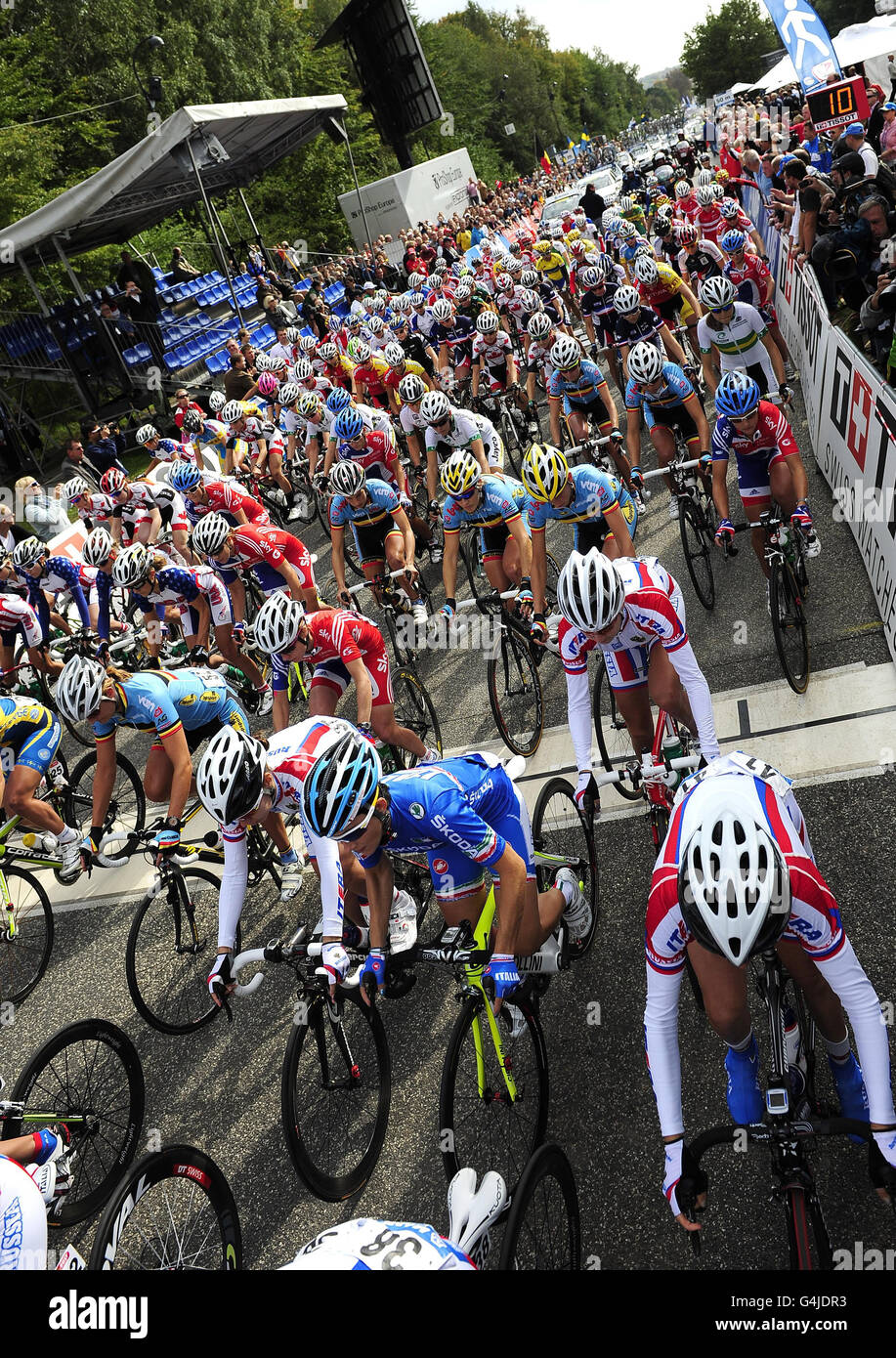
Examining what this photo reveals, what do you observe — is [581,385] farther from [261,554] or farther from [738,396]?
[261,554]

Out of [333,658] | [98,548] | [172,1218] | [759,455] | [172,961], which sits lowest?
[172,1218]

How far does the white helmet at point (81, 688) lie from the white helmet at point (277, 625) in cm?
137

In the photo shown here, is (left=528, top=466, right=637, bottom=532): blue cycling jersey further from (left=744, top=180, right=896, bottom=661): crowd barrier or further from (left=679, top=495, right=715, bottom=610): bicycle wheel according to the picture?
(left=744, top=180, right=896, bottom=661): crowd barrier

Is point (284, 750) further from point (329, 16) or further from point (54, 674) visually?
point (329, 16)

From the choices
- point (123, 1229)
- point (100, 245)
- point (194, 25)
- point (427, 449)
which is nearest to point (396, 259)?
point (100, 245)

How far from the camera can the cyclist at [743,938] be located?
109 inches

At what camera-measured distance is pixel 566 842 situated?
6.15 metres

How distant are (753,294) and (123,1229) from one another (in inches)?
462

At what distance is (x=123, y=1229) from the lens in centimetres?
356

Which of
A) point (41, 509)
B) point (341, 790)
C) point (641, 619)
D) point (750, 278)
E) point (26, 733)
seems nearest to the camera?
point (341, 790)

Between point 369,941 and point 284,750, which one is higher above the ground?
point 284,750

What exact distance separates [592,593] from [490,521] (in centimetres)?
334

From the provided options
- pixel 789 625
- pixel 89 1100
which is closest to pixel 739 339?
pixel 789 625
